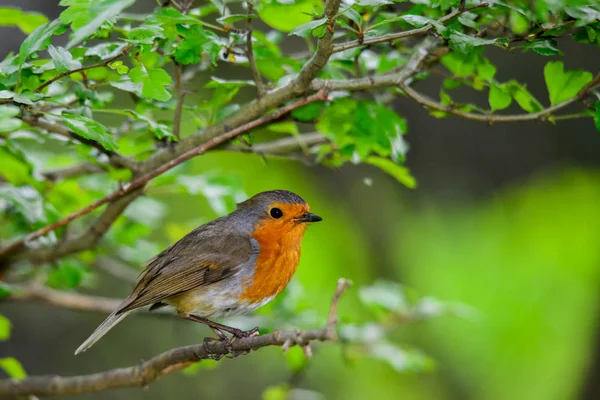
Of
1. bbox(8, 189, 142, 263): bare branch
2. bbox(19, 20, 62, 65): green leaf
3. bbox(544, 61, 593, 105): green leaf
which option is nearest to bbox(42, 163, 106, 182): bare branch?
bbox(8, 189, 142, 263): bare branch

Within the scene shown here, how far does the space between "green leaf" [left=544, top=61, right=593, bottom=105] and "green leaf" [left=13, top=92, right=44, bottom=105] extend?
1607 mm

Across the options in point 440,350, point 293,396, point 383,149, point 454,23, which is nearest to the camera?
point 454,23

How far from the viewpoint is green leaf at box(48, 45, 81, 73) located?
2119 mm

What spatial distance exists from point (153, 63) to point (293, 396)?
2.39 metres

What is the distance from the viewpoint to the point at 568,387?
180 inches

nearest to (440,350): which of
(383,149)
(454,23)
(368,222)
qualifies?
(368,222)

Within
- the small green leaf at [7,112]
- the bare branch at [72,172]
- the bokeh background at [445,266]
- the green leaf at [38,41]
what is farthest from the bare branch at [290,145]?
the small green leaf at [7,112]

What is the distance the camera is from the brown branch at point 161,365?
214 cm

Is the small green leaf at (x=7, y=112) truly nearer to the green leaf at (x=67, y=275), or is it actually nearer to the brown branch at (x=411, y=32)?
the brown branch at (x=411, y=32)

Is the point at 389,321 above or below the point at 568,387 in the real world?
above

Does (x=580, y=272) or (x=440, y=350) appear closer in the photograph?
(x=580, y=272)

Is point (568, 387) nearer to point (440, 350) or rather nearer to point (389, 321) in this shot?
point (440, 350)

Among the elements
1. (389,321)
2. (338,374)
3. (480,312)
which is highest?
(389,321)

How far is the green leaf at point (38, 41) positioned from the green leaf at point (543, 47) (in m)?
1.36
